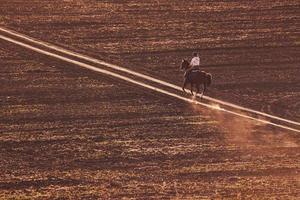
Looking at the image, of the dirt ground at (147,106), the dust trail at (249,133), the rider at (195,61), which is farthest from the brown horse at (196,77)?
the dust trail at (249,133)

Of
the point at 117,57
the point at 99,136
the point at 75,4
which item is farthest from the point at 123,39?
the point at 99,136

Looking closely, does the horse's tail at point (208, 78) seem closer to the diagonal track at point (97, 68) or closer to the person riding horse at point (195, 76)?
the person riding horse at point (195, 76)

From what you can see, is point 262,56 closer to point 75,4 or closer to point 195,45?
point 195,45

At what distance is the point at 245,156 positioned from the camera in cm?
2339

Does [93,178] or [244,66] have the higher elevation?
[244,66]

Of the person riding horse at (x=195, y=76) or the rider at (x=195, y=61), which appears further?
the rider at (x=195, y=61)

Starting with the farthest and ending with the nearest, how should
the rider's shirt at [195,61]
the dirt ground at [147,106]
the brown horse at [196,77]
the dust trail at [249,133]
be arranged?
the rider's shirt at [195,61] < the brown horse at [196,77] < the dust trail at [249,133] < the dirt ground at [147,106]

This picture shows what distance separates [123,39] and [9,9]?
7.52m

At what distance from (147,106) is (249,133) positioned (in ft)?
14.0

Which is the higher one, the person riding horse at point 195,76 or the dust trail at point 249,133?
the person riding horse at point 195,76

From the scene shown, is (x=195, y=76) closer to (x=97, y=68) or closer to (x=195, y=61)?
(x=195, y=61)

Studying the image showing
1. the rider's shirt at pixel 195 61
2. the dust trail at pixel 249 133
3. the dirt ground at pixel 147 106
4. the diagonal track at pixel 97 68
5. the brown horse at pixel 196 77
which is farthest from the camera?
the rider's shirt at pixel 195 61

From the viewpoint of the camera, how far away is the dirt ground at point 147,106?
21.6 metres

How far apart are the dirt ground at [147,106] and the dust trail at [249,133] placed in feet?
0.23
